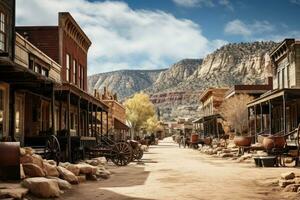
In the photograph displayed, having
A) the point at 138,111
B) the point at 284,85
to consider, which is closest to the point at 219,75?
the point at 138,111

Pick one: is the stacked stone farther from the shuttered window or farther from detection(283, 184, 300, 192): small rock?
the shuttered window

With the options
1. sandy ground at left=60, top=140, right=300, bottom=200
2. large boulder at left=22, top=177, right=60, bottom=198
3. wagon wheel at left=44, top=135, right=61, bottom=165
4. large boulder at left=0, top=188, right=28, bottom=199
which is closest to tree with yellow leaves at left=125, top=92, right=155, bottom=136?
wagon wheel at left=44, top=135, right=61, bottom=165

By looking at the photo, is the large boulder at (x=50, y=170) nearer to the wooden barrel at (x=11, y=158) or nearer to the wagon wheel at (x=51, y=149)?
the wooden barrel at (x=11, y=158)

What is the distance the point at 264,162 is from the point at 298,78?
1405cm

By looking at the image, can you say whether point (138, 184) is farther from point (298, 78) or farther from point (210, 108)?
point (210, 108)

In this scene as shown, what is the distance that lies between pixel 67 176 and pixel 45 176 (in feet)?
3.65

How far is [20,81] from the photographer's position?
18.5m

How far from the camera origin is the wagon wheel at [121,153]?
74.5 ft

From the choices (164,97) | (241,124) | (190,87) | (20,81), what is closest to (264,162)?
(20,81)

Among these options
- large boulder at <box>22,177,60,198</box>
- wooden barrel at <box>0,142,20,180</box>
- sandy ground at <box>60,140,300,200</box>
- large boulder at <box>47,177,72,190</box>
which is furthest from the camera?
large boulder at <box>47,177,72,190</box>

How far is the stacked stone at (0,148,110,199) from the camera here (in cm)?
1126

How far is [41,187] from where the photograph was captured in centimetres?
1128

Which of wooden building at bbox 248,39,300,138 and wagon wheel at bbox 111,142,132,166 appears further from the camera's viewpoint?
wooden building at bbox 248,39,300,138

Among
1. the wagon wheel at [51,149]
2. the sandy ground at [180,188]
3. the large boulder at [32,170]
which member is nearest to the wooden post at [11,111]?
the wagon wheel at [51,149]
